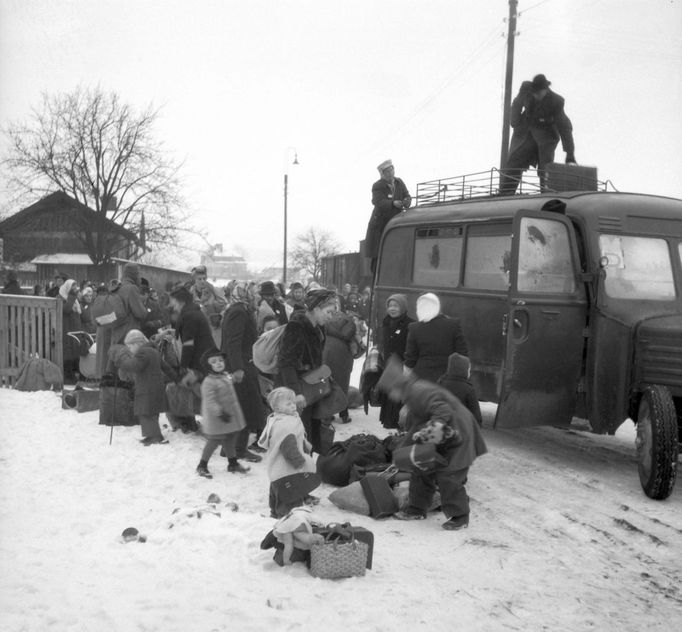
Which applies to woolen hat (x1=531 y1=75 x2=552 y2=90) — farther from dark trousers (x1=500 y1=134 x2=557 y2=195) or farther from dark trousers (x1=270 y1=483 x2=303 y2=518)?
dark trousers (x1=270 y1=483 x2=303 y2=518)

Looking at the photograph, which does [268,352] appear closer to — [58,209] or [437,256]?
[437,256]

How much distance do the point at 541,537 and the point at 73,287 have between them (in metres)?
9.62

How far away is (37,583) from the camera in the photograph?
4.34 metres

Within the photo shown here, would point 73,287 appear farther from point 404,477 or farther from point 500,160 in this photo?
point 500,160

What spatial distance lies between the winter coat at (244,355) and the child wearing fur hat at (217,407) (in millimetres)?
443

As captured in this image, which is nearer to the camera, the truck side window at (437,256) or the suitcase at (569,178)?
the truck side window at (437,256)

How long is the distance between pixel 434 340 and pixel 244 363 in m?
1.88

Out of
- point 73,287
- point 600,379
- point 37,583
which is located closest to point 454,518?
point 600,379

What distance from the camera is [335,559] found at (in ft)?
15.4

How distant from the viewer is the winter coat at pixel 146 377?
8.43 meters

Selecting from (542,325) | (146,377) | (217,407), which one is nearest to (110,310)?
(146,377)

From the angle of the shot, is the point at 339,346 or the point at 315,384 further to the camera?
the point at 339,346

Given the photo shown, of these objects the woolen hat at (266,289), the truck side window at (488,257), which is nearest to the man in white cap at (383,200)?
the woolen hat at (266,289)

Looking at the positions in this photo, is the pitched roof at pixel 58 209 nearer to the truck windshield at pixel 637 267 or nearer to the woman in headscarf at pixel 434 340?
the woman in headscarf at pixel 434 340
